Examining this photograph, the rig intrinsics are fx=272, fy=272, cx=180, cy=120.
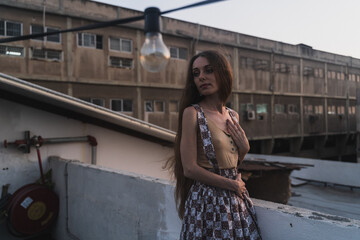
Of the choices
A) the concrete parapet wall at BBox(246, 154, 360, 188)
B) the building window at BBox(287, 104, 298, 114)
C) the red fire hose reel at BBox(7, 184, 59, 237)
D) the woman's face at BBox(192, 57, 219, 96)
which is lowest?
the concrete parapet wall at BBox(246, 154, 360, 188)

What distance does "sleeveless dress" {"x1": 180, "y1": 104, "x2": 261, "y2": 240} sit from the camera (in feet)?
5.41

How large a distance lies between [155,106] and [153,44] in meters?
15.3

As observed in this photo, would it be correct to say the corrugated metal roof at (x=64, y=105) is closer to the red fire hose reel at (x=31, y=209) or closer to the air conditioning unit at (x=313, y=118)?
the red fire hose reel at (x=31, y=209)

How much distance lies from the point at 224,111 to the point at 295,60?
1044 inches

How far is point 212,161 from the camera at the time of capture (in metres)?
1.71

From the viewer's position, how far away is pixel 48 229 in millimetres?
4473

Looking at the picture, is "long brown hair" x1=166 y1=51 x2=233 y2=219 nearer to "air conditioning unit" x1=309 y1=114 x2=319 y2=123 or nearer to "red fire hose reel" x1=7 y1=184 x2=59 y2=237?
"red fire hose reel" x1=7 y1=184 x2=59 y2=237

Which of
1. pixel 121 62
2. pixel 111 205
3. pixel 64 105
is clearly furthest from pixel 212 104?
pixel 121 62

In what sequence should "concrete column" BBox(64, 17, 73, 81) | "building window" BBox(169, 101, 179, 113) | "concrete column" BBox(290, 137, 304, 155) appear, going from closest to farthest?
"concrete column" BBox(64, 17, 73, 81) < "building window" BBox(169, 101, 179, 113) < "concrete column" BBox(290, 137, 304, 155)

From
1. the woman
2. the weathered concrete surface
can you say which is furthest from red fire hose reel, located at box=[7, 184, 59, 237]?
the woman

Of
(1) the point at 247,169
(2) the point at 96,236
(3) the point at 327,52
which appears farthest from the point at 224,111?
(3) the point at 327,52

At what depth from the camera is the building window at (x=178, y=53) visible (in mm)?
18844

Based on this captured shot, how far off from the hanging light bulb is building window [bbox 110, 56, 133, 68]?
557 inches

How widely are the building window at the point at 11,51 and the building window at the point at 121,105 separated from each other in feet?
17.0
